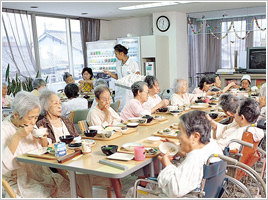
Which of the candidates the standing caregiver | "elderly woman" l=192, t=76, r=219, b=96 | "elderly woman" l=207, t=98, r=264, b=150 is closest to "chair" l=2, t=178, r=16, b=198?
"elderly woman" l=207, t=98, r=264, b=150

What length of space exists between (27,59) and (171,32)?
377 centimetres

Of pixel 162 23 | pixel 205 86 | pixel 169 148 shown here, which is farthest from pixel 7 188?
pixel 162 23

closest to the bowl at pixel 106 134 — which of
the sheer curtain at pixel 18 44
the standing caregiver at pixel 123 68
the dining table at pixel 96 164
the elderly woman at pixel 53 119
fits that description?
the dining table at pixel 96 164

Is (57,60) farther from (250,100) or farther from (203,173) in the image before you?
(203,173)

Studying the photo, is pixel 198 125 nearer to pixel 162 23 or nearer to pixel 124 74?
pixel 124 74

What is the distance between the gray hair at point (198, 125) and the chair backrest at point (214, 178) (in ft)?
0.57

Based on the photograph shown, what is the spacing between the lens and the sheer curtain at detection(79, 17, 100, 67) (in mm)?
8547

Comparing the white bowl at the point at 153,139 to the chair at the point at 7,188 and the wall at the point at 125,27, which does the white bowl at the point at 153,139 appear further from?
the wall at the point at 125,27

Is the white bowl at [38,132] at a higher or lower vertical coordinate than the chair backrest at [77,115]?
higher

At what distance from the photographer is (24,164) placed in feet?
7.30

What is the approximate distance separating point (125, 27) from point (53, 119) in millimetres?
7111

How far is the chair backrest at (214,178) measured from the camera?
5.40ft

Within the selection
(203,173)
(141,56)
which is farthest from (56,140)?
(141,56)

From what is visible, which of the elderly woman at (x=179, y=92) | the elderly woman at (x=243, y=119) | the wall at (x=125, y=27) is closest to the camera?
the elderly woman at (x=243, y=119)
